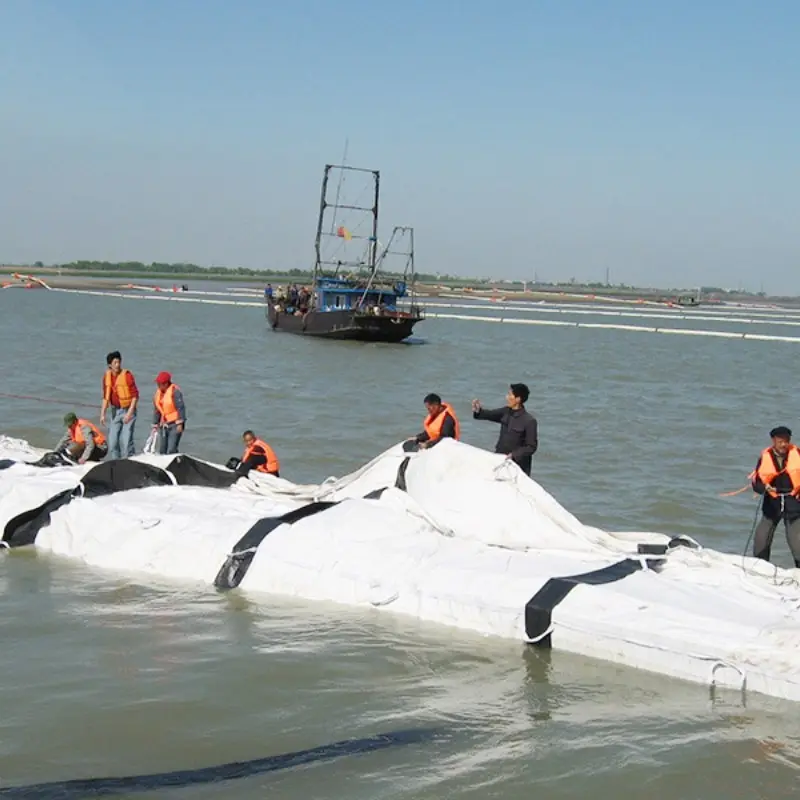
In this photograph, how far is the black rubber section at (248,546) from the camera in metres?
8.59

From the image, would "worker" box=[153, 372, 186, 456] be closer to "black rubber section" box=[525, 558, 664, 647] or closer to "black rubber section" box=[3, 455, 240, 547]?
"black rubber section" box=[3, 455, 240, 547]

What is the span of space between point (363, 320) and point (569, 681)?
34962mm

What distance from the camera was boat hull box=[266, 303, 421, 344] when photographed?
4138 cm

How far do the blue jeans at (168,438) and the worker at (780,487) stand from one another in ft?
21.9

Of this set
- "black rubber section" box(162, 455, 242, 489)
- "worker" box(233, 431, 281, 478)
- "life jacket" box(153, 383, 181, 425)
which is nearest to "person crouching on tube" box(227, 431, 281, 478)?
"worker" box(233, 431, 281, 478)

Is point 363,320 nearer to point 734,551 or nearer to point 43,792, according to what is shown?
point 734,551

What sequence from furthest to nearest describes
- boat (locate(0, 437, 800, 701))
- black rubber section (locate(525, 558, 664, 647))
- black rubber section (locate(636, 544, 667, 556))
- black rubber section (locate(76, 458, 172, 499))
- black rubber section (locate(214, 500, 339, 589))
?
1. black rubber section (locate(76, 458, 172, 499))
2. black rubber section (locate(214, 500, 339, 589))
3. black rubber section (locate(636, 544, 667, 556))
4. black rubber section (locate(525, 558, 664, 647))
5. boat (locate(0, 437, 800, 701))

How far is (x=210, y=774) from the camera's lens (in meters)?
5.69

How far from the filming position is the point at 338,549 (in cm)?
841

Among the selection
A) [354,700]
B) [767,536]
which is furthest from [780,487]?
[354,700]

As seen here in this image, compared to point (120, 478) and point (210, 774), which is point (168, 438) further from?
point (210, 774)

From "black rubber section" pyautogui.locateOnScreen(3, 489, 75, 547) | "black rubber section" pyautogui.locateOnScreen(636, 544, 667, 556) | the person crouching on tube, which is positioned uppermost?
the person crouching on tube

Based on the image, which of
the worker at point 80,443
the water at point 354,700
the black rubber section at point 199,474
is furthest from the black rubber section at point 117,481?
the worker at point 80,443

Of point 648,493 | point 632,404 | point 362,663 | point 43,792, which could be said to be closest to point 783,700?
point 362,663
